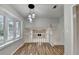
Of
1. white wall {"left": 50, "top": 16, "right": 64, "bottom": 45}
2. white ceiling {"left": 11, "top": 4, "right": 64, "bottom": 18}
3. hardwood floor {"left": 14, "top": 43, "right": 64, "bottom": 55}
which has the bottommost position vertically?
hardwood floor {"left": 14, "top": 43, "right": 64, "bottom": 55}

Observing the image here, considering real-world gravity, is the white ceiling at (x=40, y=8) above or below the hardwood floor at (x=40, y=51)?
above

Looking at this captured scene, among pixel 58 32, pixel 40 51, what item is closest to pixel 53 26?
pixel 58 32

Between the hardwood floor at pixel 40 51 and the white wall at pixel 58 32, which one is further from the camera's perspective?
the white wall at pixel 58 32

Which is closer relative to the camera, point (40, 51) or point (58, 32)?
point (40, 51)

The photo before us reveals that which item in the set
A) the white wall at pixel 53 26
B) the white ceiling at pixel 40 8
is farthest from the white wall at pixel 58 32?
the white ceiling at pixel 40 8

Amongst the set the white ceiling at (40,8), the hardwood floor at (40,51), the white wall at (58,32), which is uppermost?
the white ceiling at (40,8)

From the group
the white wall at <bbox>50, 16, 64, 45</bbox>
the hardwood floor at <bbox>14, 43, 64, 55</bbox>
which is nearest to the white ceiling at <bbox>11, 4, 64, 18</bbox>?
the white wall at <bbox>50, 16, 64, 45</bbox>

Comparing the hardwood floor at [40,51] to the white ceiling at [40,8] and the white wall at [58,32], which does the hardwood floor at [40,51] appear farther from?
the white ceiling at [40,8]

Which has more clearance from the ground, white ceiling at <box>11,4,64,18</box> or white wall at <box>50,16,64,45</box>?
white ceiling at <box>11,4,64,18</box>

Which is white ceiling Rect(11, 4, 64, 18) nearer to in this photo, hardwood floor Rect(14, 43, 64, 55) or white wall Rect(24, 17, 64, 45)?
white wall Rect(24, 17, 64, 45)

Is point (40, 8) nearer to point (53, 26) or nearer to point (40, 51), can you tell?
point (40, 51)

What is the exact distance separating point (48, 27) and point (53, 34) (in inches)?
22.0
